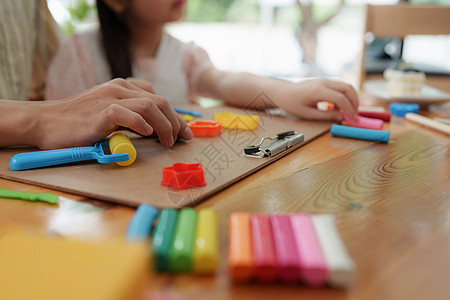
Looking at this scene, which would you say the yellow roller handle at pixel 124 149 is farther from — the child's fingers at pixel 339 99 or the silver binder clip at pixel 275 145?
the child's fingers at pixel 339 99

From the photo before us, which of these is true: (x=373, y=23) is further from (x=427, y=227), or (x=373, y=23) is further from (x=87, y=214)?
(x=87, y=214)

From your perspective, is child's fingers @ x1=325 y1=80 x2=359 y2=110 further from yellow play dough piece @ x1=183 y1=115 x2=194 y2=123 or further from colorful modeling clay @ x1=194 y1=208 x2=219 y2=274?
colorful modeling clay @ x1=194 y1=208 x2=219 y2=274

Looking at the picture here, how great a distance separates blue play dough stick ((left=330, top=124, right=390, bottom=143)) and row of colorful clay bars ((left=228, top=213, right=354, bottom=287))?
47cm

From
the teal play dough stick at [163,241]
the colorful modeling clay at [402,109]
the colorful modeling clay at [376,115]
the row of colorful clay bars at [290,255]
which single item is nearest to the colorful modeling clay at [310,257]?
the row of colorful clay bars at [290,255]

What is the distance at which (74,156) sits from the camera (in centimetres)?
59

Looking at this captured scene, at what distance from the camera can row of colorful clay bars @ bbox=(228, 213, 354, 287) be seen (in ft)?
1.03

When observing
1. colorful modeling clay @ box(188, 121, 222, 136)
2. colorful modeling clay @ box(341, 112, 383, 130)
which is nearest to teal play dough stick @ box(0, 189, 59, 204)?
colorful modeling clay @ box(188, 121, 222, 136)

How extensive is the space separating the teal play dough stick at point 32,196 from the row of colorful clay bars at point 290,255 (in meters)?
0.24

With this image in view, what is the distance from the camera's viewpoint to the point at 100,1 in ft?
4.16

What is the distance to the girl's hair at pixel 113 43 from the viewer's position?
1282 mm

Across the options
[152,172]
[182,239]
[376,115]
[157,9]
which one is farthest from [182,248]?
[157,9]

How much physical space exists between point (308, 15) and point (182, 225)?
12.9 ft

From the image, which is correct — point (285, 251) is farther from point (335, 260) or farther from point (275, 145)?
point (275, 145)

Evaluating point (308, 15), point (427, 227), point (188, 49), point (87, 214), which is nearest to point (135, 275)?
point (87, 214)
